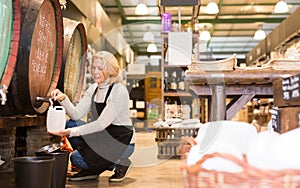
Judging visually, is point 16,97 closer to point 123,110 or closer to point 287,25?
point 123,110

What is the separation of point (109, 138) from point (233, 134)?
240 cm

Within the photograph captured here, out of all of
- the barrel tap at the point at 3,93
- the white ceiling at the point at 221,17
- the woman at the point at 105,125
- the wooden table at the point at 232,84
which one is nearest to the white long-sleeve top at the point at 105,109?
the woman at the point at 105,125

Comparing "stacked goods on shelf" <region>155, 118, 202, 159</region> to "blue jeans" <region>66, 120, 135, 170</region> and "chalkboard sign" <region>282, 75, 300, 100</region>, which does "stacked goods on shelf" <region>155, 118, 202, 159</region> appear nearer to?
"blue jeans" <region>66, 120, 135, 170</region>

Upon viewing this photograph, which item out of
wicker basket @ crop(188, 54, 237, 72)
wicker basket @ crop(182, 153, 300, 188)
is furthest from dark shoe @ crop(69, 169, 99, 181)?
wicker basket @ crop(182, 153, 300, 188)

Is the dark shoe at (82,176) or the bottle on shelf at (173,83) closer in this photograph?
the dark shoe at (82,176)

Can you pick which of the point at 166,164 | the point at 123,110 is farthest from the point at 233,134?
the point at 166,164

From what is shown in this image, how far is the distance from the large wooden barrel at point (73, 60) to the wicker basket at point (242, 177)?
264cm

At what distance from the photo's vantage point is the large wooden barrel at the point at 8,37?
210cm

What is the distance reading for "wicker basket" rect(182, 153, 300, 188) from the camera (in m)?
0.68

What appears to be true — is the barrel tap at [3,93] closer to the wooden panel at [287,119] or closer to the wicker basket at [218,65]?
the wicker basket at [218,65]

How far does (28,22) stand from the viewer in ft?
7.61

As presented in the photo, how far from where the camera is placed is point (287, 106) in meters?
1.06

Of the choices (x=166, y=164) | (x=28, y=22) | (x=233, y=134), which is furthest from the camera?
(x=166, y=164)

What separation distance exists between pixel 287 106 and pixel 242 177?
432 mm
